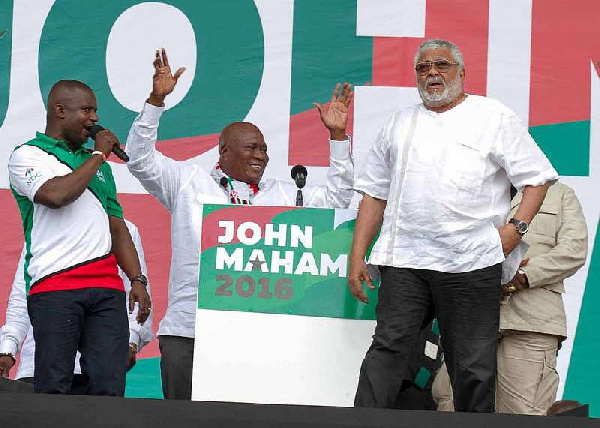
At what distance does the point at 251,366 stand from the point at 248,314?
0.62ft

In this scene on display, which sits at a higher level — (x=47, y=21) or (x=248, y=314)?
(x=47, y=21)

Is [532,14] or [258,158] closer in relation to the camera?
[258,158]

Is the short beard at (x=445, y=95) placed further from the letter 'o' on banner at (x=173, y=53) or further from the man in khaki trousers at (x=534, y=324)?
the letter 'o' on banner at (x=173, y=53)

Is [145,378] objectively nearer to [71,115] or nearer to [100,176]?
[100,176]

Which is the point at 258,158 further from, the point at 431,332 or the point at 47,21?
the point at 47,21

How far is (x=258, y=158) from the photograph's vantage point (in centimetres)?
549

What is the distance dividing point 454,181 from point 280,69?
1.95m

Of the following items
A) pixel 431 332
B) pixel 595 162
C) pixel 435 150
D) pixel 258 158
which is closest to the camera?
pixel 435 150

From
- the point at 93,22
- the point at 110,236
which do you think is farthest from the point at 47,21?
the point at 110,236

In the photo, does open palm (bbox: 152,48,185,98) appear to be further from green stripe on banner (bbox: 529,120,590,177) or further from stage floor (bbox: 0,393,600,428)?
stage floor (bbox: 0,393,600,428)

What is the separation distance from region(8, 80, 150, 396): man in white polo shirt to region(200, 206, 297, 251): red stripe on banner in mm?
368

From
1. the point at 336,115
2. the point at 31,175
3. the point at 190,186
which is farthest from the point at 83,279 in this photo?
the point at 336,115

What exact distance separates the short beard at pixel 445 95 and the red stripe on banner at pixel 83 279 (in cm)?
127

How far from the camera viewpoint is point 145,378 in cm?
615
